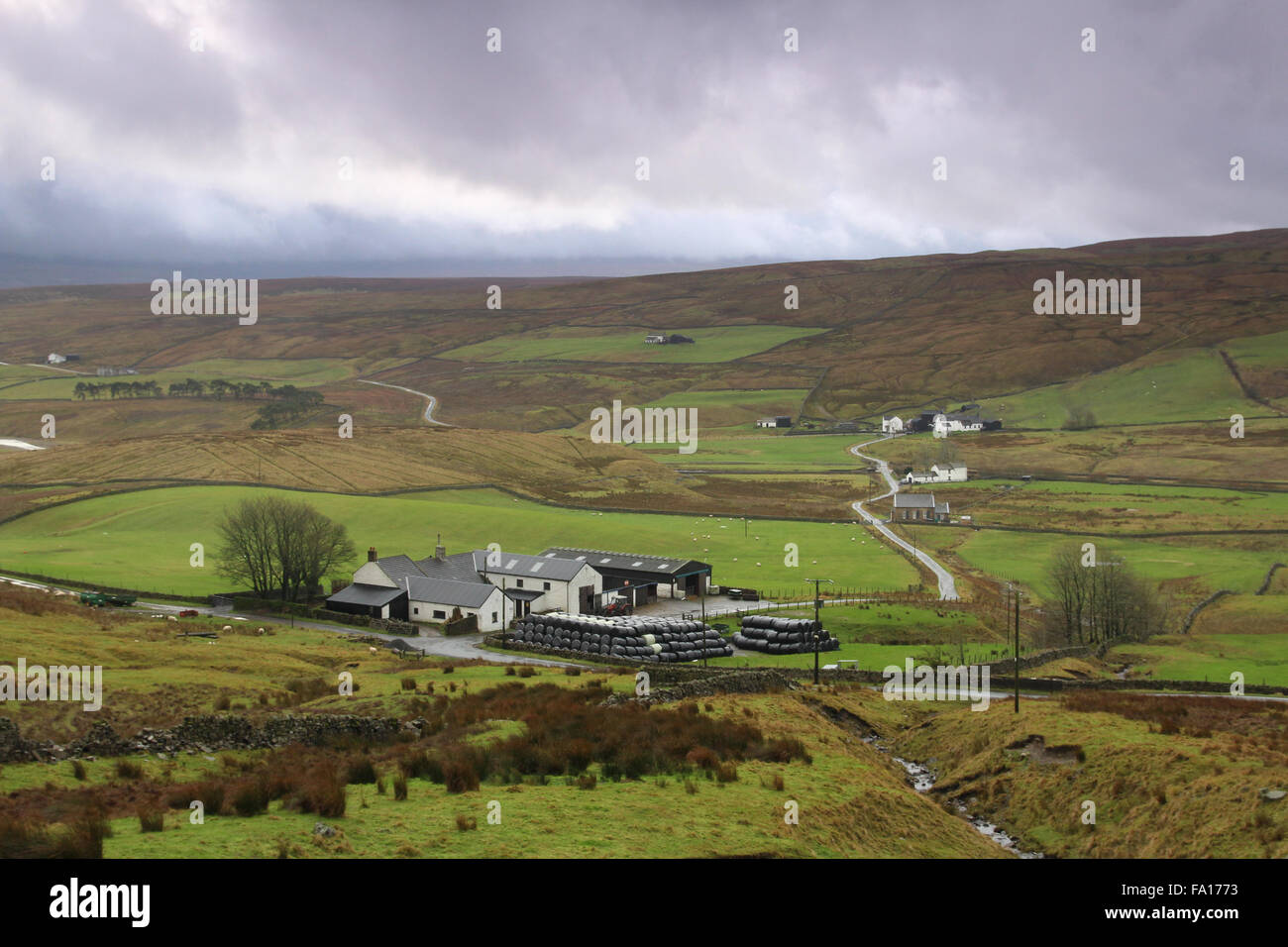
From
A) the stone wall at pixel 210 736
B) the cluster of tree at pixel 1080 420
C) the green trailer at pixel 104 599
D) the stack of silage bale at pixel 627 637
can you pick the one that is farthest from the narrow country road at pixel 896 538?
the green trailer at pixel 104 599

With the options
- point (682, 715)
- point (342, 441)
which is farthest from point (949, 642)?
point (342, 441)

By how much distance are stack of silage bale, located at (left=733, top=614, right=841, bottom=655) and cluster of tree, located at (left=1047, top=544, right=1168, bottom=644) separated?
57.9 feet

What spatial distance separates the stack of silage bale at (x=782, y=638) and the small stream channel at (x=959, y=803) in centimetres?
1591

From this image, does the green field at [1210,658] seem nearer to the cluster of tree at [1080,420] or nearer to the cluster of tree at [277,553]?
the cluster of tree at [277,553]

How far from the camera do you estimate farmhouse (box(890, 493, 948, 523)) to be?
101062 mm

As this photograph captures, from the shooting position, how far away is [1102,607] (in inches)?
2394

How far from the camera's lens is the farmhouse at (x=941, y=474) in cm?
12825

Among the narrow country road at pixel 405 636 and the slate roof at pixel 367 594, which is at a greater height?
the slate roof at pixel 367 594

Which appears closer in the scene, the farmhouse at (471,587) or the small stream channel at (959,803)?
the small stream channel at (959,803)

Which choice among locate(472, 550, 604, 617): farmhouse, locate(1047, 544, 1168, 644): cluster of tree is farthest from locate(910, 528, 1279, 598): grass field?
locate(472, 550, 604, 617): farmhouse

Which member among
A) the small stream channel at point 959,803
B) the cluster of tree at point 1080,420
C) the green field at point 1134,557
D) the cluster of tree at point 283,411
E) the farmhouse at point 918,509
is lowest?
the small stream channel at point 959,803

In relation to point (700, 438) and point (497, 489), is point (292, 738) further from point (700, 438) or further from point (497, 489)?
point (700, 438)

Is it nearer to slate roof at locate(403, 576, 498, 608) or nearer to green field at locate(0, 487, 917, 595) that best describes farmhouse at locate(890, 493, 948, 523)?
green field at locate(0, 487, 917, 595)

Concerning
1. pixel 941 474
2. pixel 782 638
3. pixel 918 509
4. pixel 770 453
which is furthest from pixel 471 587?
pixel 770 453
